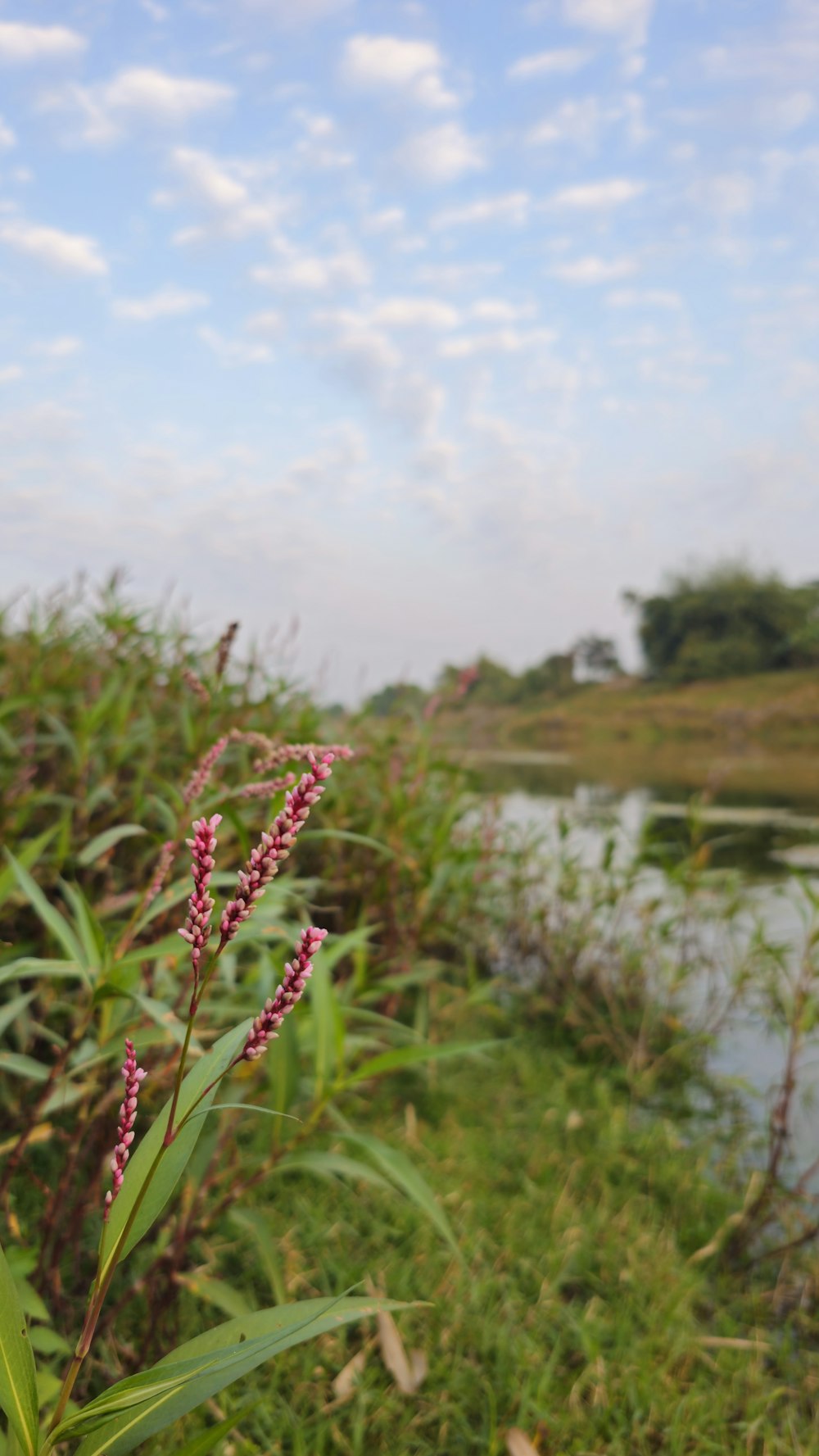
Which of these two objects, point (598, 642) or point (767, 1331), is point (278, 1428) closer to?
point (767, 1331)

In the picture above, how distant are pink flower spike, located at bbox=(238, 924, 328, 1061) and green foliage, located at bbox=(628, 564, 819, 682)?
33866 mm

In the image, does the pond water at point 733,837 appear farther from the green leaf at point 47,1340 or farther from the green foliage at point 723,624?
the green foliage at point 723,624

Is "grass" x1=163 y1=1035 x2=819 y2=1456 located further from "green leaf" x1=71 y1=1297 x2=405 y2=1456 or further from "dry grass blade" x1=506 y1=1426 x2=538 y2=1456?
"green leaf" x1=71 y1=1297 x2=405 y2=1456

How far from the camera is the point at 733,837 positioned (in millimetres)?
4801

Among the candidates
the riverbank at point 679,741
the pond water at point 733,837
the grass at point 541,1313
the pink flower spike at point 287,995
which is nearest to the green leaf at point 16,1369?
the pink flower spike at point 287,995

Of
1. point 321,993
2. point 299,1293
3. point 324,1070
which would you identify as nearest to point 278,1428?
point 299,1293

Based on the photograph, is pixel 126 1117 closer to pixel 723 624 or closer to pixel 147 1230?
pixel 147 1230

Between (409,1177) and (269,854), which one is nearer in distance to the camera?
(269,854)

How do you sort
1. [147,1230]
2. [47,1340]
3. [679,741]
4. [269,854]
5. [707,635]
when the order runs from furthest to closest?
[707,635], [679,741], [47,1340], [147,1230], [269,854]

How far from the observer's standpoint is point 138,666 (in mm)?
2865

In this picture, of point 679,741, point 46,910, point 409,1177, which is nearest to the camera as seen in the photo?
point 46,910

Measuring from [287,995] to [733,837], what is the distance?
4.76 m

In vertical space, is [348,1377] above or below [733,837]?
below

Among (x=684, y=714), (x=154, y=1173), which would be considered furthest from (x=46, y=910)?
(x=684, y=714)
